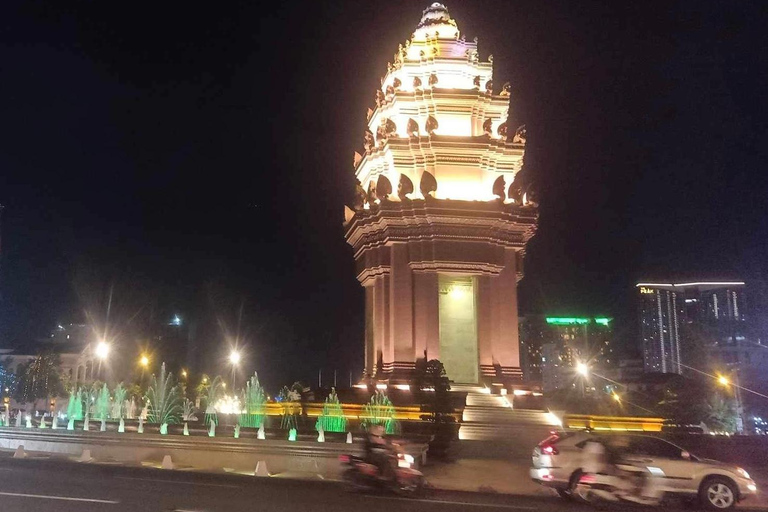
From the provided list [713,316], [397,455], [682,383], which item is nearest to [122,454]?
[397,455]

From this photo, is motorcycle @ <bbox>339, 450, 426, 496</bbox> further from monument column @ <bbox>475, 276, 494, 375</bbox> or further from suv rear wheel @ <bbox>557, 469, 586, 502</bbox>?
monument column @ <bbox>475, 276, 494, 375</bbox>

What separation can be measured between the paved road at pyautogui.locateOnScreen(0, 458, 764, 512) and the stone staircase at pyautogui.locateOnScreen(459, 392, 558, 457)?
7715 millimetres

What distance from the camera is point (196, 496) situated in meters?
12.2

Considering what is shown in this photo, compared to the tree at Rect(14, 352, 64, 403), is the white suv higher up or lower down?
lower down

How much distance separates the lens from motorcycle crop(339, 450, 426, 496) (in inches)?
556

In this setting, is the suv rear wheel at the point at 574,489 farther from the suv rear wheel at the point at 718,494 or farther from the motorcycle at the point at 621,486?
the suv rear wheel at the point at 718,494

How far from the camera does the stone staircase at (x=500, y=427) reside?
22609 millimetres

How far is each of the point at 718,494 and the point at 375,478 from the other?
7.03 metres

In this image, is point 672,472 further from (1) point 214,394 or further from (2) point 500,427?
(1) point 214,394

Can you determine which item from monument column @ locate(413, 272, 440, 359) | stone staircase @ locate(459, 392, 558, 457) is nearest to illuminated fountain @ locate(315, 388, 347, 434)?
stone staircase @ locate(459, 392, 558, 457)

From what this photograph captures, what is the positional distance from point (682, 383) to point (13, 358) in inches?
2560

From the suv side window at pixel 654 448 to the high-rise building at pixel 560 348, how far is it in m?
59.7

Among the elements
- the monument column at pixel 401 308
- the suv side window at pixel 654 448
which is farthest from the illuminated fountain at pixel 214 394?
the suv side window at pixel 654 448

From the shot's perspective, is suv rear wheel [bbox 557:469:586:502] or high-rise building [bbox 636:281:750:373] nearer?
suv rear wheel [bbox 557:469:586:502]
